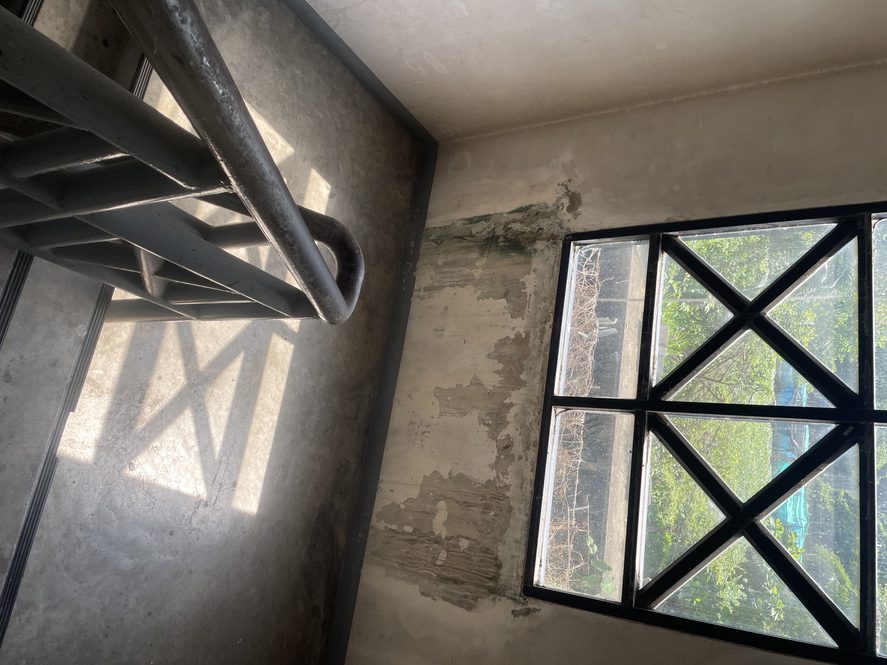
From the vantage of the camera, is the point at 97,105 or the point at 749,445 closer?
the point at 97,105

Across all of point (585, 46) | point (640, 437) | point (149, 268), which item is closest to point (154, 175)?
point (149, 268)

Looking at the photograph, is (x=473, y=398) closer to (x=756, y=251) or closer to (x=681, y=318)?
(x=681, y=318)

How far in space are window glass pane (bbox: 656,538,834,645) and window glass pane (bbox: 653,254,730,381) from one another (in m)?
0.96

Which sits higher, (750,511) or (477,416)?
(477,416)

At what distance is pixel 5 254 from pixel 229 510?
166 centimetres

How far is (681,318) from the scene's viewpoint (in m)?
3.36

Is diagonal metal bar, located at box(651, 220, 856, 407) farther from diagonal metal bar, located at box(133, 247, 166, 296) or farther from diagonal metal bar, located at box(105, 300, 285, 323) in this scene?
diagonal metal bar, located at box(133, 247, 166, 296)

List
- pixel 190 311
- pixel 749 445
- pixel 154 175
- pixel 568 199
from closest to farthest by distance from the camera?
1. pixel 154 175
2. pixel 190 311
3. pixel 749 445
4. pixel 568 199

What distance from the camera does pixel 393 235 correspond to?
14.3 feet

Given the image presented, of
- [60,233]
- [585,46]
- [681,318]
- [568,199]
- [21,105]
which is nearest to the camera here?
[21,105]

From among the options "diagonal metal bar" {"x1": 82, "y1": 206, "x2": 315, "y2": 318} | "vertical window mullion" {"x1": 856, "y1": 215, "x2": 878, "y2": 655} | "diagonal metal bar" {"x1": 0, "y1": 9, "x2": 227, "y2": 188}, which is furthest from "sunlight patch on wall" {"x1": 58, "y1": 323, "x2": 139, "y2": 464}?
"vertical window mullion" {"x1": 856, "y1": 215, "x2": 878, "y2": 655}

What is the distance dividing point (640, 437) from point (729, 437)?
1.37ft

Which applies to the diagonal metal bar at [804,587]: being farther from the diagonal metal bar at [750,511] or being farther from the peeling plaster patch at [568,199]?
the peeling plaster patch at [568,199]

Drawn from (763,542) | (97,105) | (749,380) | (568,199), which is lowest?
(763,542)
